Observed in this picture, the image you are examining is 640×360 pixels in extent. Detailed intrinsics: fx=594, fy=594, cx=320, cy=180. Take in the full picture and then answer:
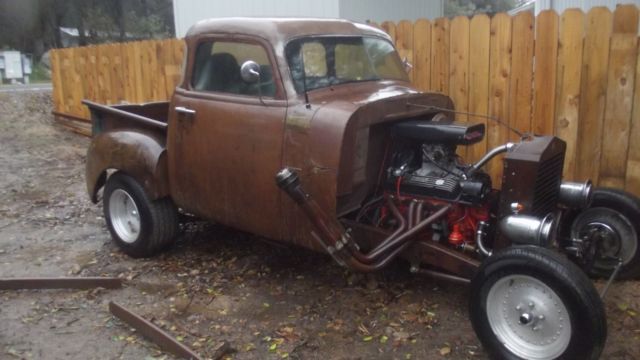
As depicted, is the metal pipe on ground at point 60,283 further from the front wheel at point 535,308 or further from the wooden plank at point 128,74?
the wooden plank at point 128,74

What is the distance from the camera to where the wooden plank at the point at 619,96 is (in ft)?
16.0

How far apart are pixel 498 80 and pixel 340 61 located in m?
1.76

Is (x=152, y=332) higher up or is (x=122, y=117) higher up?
(x=122, y=117)

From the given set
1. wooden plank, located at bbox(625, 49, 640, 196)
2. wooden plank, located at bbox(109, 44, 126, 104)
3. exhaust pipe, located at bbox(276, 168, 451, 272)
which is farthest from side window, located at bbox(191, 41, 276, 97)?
wooden plank, located at bbox(109, 44, 126, 104)

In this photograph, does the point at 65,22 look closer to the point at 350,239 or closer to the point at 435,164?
the point at 435,164

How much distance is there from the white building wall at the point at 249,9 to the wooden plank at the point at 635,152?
19.9 ft

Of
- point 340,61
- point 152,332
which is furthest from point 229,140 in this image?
point 152,332

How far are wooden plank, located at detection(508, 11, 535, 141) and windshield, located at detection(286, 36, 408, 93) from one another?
1088mm

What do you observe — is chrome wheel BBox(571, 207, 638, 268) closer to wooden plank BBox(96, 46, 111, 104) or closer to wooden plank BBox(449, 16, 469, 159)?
wooden plank BBox(449, 16, 469, 159)

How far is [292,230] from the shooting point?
4336 mm

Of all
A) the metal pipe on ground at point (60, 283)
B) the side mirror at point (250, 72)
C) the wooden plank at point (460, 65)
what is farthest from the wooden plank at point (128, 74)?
the side mirror at point (250, 72)

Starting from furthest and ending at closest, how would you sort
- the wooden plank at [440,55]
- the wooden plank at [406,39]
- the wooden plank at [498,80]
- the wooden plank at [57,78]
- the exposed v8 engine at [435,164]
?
the wooden plank at [57,78], the wooden plank at [406,39], the wooden plank at [440,55], the wooden plank at [498,80], the exposed v8 engine at [435,164]

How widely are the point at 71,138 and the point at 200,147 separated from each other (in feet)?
27.7

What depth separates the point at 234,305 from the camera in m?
4.59
